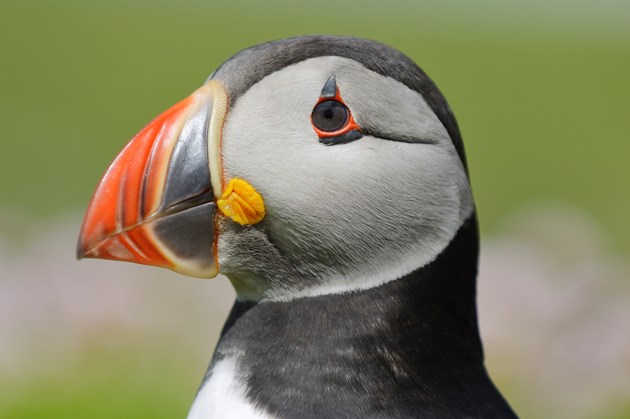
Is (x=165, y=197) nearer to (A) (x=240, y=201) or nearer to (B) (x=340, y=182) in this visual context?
(A) (x=240, y=201)

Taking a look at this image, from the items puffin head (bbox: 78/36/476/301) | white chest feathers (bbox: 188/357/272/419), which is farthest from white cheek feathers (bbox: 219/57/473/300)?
white chest feathers (bbox: 188/357/272/419)

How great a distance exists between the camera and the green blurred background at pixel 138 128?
21.5ft

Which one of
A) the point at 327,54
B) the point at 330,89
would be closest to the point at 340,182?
the point at 330,89

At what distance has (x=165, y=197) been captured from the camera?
9.59 ft

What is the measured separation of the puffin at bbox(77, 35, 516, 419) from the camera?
9.62 feet

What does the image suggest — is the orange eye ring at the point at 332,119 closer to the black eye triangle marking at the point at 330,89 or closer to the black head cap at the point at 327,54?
the black eye triangle marking at the point at 330,89

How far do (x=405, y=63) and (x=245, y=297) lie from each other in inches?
31.7

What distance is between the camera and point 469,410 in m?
2.93

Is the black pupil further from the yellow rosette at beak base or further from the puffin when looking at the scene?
the yellow rosette at beak base

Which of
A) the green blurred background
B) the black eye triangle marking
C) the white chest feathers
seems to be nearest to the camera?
the white chest feathers

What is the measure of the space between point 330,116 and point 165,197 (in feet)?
1.62

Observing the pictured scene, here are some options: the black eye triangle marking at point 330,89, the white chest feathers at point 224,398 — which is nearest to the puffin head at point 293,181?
the black eye triangle marking at point 330,89

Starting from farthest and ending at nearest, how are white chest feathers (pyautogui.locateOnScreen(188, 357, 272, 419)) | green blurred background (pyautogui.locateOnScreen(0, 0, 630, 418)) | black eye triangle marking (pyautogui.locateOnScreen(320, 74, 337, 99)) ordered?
1. green blurred background (pyautogui.locateOnScreen(0, 0, 630, 418))
2. black eye triangle marking (pyautogui.locateOnScreen(320, 74, 337, 99))
3. white chest feathers (pyautogui.locateOnScreen(188, 357, 272, 419))

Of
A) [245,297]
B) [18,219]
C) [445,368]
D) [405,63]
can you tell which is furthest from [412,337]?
[18,219]
